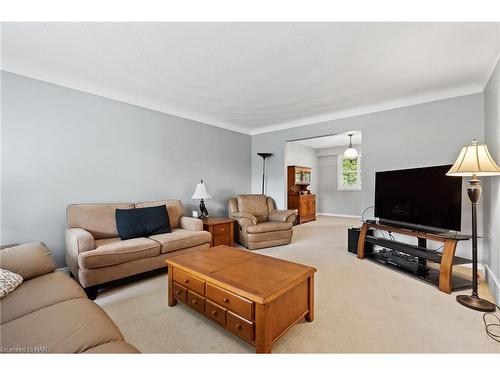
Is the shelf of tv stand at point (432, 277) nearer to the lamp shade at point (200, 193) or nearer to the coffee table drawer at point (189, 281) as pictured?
the coffee table drawer at point (189, 281)

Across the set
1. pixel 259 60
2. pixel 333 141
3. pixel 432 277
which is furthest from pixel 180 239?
pixel 333 141

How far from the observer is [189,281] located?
179 centimetres

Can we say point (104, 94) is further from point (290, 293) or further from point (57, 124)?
point (290, 293)

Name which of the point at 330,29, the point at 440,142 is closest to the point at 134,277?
the point at 330,29

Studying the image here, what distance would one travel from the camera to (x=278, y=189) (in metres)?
4.89

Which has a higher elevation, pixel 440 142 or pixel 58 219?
pixel 440 142

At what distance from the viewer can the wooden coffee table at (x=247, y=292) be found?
53.2 inches

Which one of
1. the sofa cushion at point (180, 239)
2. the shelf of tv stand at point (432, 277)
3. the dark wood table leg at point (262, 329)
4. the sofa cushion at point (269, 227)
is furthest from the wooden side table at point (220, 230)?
the shelf of tv stand at point (432, 277)

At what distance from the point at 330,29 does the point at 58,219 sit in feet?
11.6

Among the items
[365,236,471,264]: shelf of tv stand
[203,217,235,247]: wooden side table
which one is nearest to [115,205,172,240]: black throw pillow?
[203,217,235,247]: wooden side table

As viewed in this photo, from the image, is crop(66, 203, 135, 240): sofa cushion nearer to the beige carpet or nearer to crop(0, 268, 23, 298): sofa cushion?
the beige carpet

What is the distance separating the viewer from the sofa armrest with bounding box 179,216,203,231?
3094mm

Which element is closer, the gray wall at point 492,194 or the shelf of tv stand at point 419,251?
the gray wall at point 492,194

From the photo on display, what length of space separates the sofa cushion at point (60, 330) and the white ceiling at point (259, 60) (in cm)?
204
